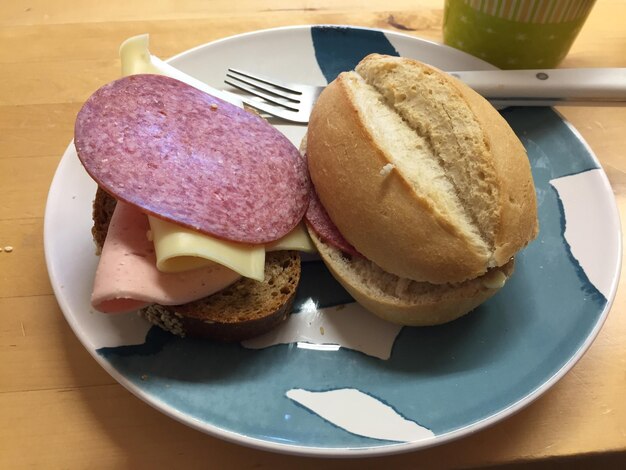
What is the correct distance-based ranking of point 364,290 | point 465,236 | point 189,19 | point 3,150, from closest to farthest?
point 465,236
point 364,290
point 3,150
point 189,19

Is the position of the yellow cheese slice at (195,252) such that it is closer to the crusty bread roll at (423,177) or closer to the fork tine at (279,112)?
the crusty bread roll at (423,177)

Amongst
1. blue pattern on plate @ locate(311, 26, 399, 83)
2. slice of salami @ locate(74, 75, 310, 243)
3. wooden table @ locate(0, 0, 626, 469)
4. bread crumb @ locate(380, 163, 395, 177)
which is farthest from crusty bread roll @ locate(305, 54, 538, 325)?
blue pattern on plate @ locate(311, 26, 399, 83)

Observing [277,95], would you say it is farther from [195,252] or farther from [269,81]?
[195,252]

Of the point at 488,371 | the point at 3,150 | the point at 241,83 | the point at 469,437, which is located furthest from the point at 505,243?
the point at 3,150

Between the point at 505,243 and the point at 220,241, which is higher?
the point at 505,243

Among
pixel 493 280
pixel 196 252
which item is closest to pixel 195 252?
pixel 196 252

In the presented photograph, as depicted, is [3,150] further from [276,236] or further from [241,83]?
[276,236]
